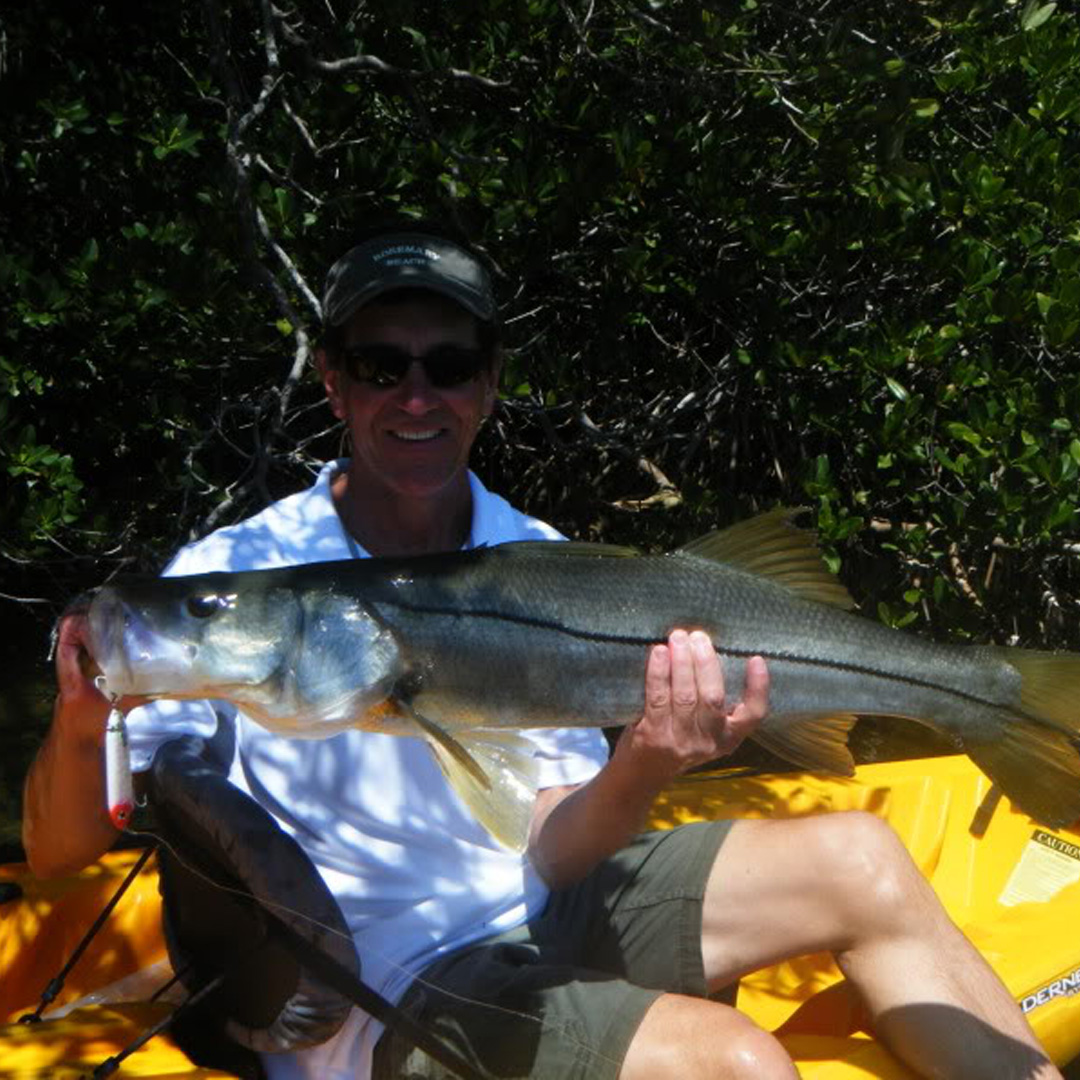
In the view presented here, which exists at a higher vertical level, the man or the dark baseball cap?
the dark baseball cap

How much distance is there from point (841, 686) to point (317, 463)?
272cm

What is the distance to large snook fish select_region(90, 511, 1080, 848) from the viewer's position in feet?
7.07

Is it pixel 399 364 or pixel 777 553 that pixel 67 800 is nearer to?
pixel 399 364

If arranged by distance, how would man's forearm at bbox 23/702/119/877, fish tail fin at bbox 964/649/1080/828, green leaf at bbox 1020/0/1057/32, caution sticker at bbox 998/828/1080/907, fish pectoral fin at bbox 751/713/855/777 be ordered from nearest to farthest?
man's forearm at bbox 23/702/119/877
fish pectoral fin at bbox 751/713/855/777
fish tail fin at bbox 964/649/1080/828
caution sticker at bbox 998/828/1080/907
green leaf at bbox 1020/0/1057/32

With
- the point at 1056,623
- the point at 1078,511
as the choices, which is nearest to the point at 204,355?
the point at 1078,511

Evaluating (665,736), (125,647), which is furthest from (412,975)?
(125,647)

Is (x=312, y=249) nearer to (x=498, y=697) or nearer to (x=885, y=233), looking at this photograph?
(x=885, y=233)

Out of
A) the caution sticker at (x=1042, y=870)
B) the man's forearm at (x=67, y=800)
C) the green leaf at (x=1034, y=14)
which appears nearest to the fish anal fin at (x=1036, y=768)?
the caution sticker at (x=1042, y=870)

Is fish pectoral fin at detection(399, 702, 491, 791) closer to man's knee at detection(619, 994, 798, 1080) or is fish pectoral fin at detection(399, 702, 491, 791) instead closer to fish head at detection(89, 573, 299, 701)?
fish head at detection(89, 573, 299, 701)

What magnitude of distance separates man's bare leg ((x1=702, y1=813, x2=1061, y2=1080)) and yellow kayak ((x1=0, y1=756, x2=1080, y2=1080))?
0.51ft

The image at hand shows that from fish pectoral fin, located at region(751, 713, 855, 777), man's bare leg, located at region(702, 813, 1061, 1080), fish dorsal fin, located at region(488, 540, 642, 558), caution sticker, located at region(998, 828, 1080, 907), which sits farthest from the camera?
caution sticker, located at region(998, 828, 1080, 907)

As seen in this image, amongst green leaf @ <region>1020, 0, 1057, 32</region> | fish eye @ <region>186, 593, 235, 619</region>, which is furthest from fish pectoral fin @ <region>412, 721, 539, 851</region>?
green leaf @ <region>1020, 0, 1057, 32</region>

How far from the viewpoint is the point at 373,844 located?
2.59 m

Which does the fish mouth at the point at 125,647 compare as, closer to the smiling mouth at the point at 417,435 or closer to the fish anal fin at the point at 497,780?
the fish anal fin at the point at 497,780
